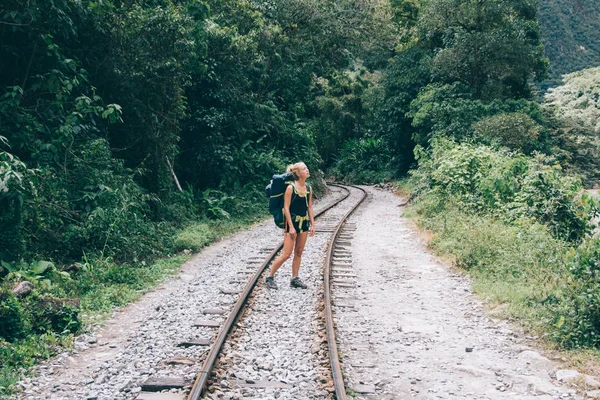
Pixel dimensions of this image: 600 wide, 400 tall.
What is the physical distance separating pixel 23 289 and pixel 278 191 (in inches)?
146

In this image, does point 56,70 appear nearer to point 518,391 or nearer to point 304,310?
point 304,310

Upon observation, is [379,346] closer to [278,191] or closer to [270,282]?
[270,282]

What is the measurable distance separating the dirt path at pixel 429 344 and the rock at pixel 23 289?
406 cm

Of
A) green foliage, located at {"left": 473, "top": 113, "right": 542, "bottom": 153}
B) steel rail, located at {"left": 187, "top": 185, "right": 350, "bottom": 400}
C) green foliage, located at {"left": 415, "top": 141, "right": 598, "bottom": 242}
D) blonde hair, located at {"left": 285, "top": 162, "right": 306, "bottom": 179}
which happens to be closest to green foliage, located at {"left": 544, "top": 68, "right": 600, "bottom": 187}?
green foliage, located at {"left": 473, "top": 113, "right": 542, "bottom": 153}

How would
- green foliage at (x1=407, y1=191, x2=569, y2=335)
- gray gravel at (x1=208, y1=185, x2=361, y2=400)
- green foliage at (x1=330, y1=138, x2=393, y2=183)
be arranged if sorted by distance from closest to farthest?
gray gravel at (x1=208, y1=185, x2=361, y2=400), green foliage at (x1=407, y1=191, x2=569, y2=335), green foliage at (x1=330, y1=138, x2=393, y2=183)

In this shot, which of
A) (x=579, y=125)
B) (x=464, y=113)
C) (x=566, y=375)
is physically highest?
(x=464, y=113)

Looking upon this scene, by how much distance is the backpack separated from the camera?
304 inches

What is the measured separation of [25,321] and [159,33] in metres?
7.68

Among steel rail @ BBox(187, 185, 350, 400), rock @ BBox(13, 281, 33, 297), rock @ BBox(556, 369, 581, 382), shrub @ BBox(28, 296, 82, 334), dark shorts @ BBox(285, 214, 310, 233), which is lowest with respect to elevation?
rock @ BBox(556, 369, 581, 382)

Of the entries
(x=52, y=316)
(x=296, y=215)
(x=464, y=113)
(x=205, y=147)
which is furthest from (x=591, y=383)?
(x=464, y=113)

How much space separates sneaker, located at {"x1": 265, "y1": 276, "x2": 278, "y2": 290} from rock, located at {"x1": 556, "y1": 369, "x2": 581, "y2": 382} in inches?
163

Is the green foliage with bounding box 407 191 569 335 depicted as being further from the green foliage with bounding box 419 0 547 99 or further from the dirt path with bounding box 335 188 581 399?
the green foliage with bounding box 419 0 547 99

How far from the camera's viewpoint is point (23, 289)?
6496 mm

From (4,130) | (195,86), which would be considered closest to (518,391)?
(4,130)
